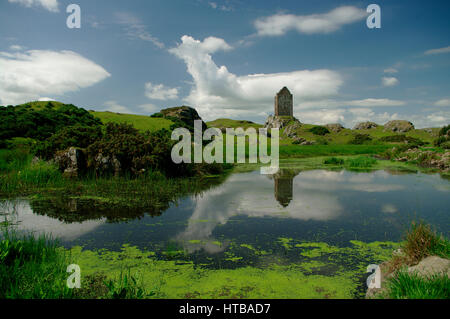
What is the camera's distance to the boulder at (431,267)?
416 centimetres

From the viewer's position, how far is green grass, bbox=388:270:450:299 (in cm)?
364

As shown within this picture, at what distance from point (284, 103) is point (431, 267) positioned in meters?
98.6

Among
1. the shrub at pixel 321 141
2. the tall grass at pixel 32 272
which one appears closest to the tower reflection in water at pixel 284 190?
the tall grass at pixel 32 272

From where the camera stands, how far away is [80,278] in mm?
5027

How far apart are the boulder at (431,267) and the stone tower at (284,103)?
3789 inches

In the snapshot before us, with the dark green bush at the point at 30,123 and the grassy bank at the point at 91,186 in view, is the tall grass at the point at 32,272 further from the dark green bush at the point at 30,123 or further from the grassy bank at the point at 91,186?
the dark green bush at the point at 30,123

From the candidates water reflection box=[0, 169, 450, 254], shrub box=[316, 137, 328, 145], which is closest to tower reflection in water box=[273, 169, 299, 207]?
water reflection box=[0, 169, 450, 254]

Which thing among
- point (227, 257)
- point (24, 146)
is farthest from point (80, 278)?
point (24, 146)

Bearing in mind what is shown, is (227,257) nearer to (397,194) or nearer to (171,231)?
(171,231)

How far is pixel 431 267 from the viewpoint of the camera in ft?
14.1

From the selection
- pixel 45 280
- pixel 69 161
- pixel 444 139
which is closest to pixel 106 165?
pixel 69 161

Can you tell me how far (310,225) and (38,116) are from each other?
2931 centimetres

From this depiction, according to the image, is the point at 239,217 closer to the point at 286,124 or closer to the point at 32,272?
the point at 32,272
